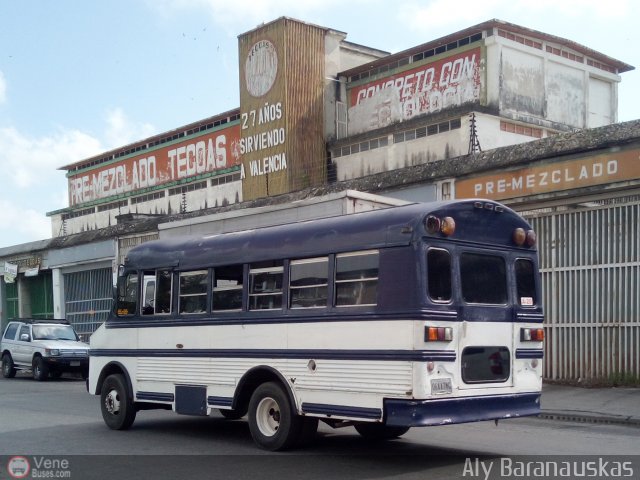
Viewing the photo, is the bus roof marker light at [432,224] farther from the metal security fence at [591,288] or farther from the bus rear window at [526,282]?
the metal security fence at [591,288]

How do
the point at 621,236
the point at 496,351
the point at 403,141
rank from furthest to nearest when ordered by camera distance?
the point at 403,141 < the point at 621,236 < the point at 496,351

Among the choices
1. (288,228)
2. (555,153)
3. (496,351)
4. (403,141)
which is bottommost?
(496,351)

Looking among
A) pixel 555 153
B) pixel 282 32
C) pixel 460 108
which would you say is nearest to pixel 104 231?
pixel 282 32

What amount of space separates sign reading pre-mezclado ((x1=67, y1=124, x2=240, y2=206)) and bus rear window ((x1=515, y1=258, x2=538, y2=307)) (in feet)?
97.3

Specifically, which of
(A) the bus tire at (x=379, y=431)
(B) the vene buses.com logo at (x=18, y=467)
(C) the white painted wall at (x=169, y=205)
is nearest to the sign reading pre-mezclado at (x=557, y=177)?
(A) the bus tire at (x=379, y=431)

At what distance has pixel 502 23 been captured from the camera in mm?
28516

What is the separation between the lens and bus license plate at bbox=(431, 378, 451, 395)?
8297 millimetres

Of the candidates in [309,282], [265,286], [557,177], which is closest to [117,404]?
[265,286]

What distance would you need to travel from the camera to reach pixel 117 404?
1210 centimetres

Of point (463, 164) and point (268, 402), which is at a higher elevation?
point (463, 164)

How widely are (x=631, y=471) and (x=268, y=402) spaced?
13.4ft

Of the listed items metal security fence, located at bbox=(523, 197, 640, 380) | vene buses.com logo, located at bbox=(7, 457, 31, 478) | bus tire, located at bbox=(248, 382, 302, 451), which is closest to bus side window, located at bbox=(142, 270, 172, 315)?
bus tire, located at bbox=(248, 382, 302, 451)

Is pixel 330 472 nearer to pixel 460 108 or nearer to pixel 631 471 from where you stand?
pixel 631 471

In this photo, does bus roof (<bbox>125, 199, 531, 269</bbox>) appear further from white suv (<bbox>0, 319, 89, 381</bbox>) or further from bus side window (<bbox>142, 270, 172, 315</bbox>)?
white suv (<bbox>0, 319, 89, 381</bbox>)
